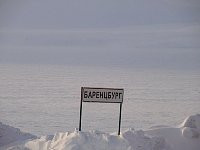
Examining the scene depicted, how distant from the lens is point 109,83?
20.4 metres

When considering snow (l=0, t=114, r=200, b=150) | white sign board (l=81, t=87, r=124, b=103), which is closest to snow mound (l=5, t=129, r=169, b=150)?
snow (l=0, t=114, r=200, b=150)

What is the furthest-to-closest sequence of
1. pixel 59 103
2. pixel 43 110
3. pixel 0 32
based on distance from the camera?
pixel 0 32 < pixel 59 103 < pixel 43 110

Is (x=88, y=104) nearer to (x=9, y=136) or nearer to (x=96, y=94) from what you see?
(x=9, y=136)

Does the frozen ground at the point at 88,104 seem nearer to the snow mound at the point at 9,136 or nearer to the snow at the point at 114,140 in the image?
the snow mound at the point at 9,136

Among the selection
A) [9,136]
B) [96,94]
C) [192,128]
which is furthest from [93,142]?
[192,128]

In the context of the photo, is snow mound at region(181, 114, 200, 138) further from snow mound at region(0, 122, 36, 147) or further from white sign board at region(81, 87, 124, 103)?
snow mound at region(0, 122, 36, 147)

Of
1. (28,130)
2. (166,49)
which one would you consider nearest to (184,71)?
(166,49)

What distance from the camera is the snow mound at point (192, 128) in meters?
10.2

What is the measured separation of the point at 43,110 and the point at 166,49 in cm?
1582

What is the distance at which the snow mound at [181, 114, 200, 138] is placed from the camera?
10234 mm

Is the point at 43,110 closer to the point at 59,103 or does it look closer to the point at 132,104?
the point at 59,103

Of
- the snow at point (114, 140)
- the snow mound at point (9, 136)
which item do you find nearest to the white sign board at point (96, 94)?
the snow at point (114, 140)

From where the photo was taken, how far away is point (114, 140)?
8438 mm

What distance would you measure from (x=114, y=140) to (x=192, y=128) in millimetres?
2787
